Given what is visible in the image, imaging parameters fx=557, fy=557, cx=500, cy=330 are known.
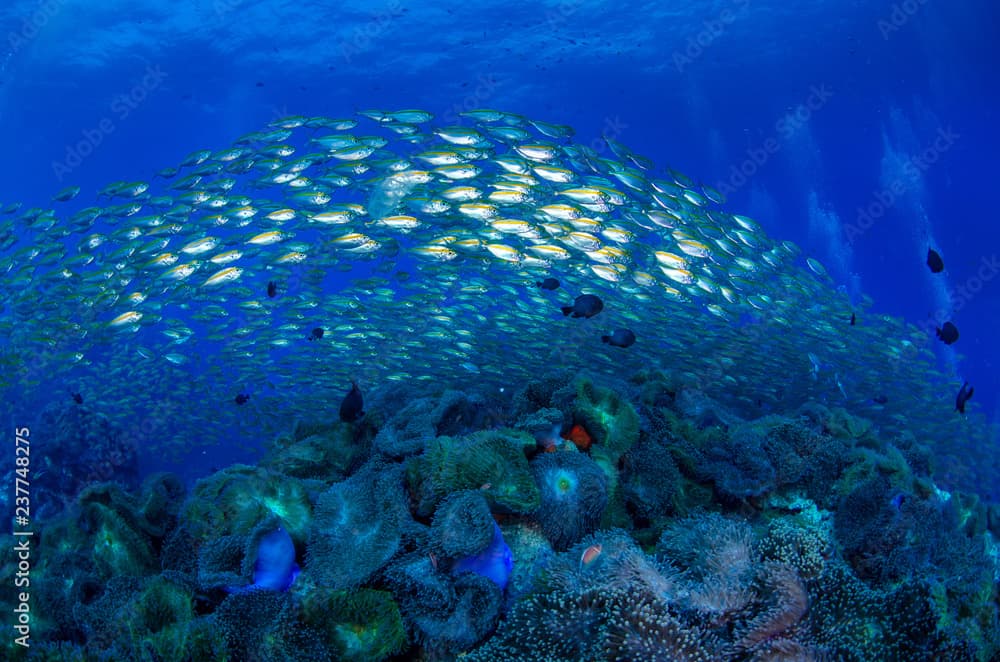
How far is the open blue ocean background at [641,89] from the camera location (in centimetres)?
2912

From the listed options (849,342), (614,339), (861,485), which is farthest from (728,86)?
(861,485)

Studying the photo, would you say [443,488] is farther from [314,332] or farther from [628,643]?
[314,332]

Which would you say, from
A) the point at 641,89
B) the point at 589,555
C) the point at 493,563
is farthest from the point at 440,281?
the point at 641,89

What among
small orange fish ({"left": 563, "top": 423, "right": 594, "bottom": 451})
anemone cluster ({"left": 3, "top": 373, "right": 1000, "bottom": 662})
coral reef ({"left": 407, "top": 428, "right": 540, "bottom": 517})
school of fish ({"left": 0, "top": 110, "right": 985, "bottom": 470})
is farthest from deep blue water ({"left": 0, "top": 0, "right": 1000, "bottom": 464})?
coral reef ({"left": 407, "top": 428, "right": 540, "bottom": 517})

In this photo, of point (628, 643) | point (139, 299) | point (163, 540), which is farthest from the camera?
point (139, 299)

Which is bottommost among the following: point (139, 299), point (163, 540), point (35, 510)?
point (35, 510)

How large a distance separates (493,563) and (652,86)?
134ft

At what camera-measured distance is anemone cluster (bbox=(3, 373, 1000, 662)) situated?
2547mm

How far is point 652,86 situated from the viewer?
38094 millimetres

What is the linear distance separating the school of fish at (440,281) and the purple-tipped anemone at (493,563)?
5.53 metres

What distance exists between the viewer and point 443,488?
10.2 ft

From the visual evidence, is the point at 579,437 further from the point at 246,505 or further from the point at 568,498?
the point at 246,505

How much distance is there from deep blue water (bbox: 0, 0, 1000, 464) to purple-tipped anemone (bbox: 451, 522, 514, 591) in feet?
82.2

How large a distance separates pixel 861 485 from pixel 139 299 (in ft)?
40.1
